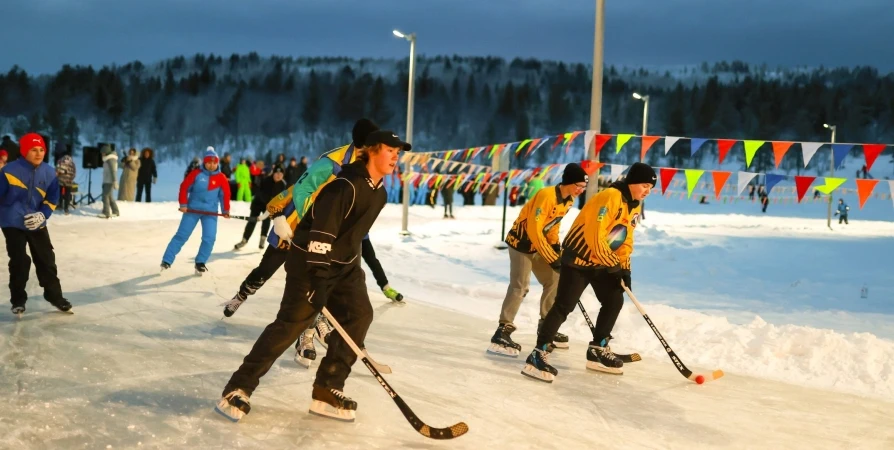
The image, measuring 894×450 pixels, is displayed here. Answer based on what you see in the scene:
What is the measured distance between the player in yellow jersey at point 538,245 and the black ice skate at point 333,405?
93.4 inches

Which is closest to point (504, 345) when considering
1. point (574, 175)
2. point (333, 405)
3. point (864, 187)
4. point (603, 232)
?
point (603, 232)

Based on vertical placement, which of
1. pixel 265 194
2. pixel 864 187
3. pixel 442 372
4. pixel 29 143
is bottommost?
pixel 442 372

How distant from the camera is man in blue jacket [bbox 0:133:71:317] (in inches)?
262

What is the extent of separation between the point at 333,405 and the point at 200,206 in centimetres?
647

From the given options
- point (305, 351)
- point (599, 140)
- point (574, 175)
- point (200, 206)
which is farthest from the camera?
point (200, 206)

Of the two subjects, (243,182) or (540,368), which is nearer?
(540,368)

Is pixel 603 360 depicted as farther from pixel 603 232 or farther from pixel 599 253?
pixel 603 232

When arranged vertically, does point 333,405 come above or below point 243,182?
below

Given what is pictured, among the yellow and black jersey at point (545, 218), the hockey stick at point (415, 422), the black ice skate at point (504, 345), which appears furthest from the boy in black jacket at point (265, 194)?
the hockey stick at point (415, 422)

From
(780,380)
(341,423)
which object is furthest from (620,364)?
(341,423)

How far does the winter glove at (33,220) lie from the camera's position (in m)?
6.64

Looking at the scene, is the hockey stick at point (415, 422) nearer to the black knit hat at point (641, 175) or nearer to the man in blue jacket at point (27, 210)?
the black knit hat at point (641, 175)

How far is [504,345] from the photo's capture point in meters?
6.77

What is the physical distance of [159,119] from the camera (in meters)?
100
